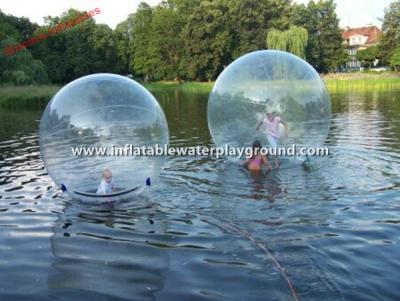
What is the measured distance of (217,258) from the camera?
6.28m

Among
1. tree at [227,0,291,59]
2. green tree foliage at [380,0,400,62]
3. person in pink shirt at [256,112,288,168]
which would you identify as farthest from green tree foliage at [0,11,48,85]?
green tree foliage at [380,0,400,62]

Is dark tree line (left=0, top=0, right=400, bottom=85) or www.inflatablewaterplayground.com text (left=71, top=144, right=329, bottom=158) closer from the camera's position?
www.inflatablewaterplayground.com text (left=71, top=144, right=329, bottom=158)

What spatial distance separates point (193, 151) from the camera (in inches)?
564

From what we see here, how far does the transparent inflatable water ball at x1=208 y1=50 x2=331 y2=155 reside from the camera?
10.8 meters

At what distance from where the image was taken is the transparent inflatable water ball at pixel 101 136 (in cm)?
825

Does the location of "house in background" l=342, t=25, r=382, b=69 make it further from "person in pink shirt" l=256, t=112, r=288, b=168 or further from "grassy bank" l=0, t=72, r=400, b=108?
"person in pink shirt" l=256, t=112, r=288, b=168

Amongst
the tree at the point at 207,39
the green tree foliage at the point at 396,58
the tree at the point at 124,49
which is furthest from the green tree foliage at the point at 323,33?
the tree at the point at 124,49

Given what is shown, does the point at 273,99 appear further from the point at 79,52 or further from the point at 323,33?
the point at 323,33

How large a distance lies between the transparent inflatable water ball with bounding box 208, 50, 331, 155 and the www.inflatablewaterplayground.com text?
0.62ft

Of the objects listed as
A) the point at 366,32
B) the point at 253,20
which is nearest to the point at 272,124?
the point at 253,20

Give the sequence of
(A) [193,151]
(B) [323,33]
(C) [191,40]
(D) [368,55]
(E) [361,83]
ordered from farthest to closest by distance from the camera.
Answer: (D) [368,55] < (B) [323,33] < (C) [191,40] < (E) [361,83] < (A) [193,151]

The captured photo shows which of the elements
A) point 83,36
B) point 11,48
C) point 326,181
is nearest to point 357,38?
point 83,36

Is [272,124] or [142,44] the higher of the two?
[142,44]

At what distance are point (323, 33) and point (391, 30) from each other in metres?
10.3
